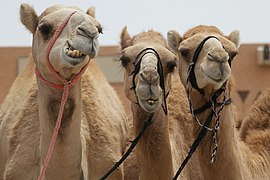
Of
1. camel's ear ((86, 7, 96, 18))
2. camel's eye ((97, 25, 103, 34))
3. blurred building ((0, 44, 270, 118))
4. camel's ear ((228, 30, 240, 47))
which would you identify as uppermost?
camel's eye ((97, 25, 103, 34))

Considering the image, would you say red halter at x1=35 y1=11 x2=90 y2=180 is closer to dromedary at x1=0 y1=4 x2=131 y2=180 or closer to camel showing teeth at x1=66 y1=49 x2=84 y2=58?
dromedary at x1=0 y1=4 x2=131 y2=180

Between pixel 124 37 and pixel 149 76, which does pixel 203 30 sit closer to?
pixel 149 76

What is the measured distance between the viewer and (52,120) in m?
5.37

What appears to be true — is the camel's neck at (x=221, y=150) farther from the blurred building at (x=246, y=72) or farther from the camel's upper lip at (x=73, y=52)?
the blurred building at (x=246, y=72)

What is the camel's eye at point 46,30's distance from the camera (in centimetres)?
534

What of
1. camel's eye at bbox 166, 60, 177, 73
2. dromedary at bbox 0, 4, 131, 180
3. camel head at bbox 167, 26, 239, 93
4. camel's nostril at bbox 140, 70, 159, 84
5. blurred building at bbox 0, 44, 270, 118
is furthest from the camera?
blurred building at bbox 0, 44, 270, 118

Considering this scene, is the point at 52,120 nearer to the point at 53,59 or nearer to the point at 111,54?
the point at 53,59

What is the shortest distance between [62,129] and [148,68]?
80 cm

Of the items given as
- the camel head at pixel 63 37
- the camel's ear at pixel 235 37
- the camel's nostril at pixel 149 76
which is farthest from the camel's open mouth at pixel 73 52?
the camel's ear at pixel 235 37

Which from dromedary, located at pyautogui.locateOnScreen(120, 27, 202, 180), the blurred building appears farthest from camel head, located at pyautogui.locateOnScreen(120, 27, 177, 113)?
the blurred building

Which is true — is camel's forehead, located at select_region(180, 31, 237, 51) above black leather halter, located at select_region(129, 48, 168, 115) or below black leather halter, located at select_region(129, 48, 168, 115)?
above

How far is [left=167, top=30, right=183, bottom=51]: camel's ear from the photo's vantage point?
6.16 m

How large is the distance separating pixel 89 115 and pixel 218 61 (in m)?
1.80

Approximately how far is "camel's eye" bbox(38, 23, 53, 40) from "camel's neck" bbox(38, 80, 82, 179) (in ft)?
1.15
